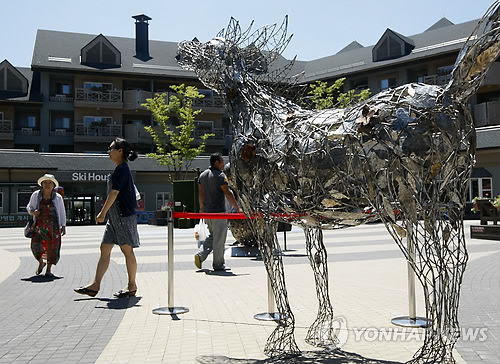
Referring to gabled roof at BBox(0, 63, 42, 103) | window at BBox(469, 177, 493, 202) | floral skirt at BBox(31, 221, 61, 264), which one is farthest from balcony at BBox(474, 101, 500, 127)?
gabled roof at BBox(0, 63, 42, 103)

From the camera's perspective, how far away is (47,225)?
866 cm

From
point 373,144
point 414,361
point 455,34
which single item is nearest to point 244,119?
point 373,144

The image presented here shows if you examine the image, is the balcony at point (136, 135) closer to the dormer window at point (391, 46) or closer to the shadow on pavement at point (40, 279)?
the dormer window at point (391, 46)

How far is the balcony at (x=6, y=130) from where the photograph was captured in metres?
36.4

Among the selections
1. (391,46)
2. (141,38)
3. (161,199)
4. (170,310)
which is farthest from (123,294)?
(141,38)

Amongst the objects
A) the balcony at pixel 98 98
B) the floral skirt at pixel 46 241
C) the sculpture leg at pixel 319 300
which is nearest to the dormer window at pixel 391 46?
the balcony at pixel 98 98

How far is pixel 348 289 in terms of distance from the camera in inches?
273

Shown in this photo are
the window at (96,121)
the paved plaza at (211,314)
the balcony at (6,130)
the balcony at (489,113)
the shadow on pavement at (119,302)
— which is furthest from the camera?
the window at (96,121)

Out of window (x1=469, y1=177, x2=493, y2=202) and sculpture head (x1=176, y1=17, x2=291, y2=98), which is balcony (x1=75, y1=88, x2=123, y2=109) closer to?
window (x1=469, y1=177, x2=493, y2=202)

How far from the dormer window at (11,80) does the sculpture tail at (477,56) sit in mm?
39869

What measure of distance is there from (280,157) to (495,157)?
28.1 metres

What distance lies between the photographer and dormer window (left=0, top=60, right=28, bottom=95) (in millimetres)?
38125

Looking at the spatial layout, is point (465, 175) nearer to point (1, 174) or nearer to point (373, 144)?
point (373, 144)

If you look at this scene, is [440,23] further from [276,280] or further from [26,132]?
[276,280]
